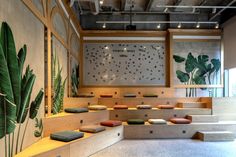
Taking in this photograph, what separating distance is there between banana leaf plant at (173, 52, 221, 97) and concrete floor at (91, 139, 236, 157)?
2948 millimetres

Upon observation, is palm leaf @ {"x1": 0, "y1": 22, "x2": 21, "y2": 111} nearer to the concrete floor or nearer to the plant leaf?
the concrete floor

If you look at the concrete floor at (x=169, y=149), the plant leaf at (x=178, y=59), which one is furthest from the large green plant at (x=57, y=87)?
the plant leaf at (x=178, y=59)

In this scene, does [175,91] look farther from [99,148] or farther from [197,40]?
[99,148]

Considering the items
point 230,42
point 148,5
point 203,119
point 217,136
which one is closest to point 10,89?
point 217,136

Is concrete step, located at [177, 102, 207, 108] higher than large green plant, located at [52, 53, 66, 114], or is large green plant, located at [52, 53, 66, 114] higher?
large green plant, located at [52, 53, 66, 114]

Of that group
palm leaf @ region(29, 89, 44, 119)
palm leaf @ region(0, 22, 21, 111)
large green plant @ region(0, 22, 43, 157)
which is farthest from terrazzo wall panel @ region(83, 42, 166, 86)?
palm leaf @ region(0, 22, 21, 111)

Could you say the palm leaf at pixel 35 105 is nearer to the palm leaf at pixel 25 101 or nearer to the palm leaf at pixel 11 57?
the palm leaf at pixel 25 101

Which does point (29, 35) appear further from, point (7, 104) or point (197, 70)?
point (197, 70)

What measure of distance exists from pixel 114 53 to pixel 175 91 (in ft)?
8.07

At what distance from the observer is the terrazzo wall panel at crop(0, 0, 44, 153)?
234cm

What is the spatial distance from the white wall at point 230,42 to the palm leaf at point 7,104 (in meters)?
6.46

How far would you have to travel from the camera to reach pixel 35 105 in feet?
9.79

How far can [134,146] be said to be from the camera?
14.5 feet

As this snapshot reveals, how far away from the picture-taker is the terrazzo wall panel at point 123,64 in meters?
7.43
